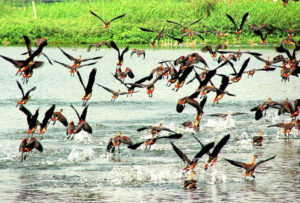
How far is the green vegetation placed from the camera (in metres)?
78.8

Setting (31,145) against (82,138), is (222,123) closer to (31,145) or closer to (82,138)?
(82,138)

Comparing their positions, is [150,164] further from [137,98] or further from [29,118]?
[137,98]

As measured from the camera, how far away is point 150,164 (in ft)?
67.5

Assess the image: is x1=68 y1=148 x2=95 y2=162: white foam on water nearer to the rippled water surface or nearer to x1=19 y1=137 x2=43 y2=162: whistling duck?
the rippled water surface

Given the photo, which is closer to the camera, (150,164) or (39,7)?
(150,164)

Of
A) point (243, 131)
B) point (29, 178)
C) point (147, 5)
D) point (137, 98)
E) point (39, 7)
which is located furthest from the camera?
point (39, 7)

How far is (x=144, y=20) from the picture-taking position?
3292 inches

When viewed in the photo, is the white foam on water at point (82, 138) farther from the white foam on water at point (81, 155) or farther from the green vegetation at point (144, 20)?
the green vegetation at point (144, 20)

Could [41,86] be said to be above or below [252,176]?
above

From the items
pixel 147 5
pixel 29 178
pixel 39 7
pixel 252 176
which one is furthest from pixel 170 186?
pixel 39 7

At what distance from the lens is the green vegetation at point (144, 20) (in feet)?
258

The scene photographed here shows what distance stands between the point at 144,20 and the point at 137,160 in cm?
6336

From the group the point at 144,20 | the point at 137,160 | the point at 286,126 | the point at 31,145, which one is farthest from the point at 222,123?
the point at 144,20

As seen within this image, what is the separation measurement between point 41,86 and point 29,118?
24006mm
